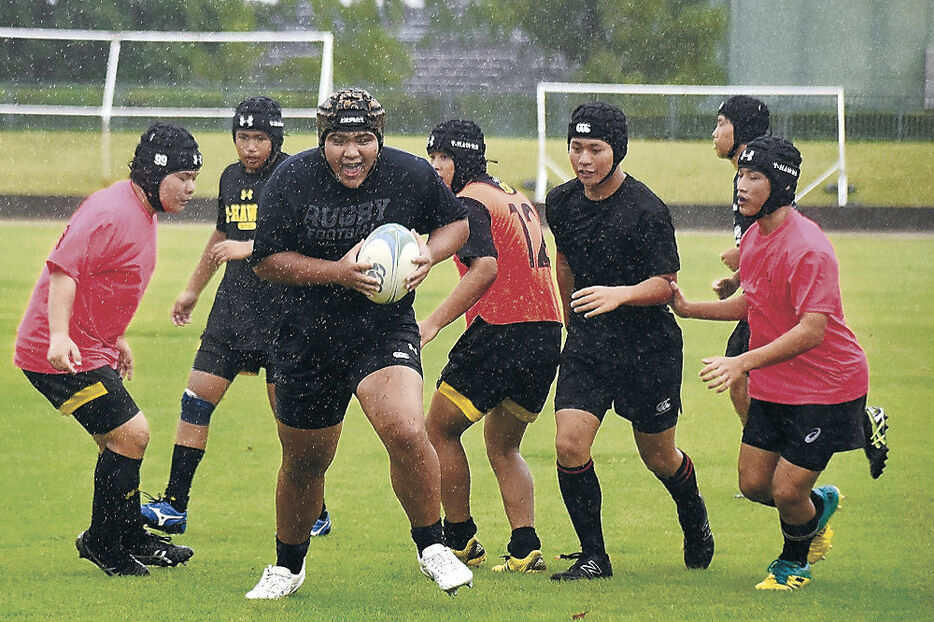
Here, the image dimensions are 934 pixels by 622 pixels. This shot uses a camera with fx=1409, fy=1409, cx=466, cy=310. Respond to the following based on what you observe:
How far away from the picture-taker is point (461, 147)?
622cm

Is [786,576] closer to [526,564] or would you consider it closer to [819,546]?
[819,546]

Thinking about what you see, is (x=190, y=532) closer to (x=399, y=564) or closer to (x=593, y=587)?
(x=399, y=564)

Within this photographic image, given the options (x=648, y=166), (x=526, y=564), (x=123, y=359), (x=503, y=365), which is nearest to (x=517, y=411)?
(x=503, y=365)

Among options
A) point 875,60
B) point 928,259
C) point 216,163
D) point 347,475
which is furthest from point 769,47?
point 347,475

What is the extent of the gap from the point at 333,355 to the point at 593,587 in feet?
4.63

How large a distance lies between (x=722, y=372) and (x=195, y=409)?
9.15 ft

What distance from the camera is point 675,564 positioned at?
6.08m

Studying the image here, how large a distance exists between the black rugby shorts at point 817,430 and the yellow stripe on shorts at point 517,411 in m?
1.08

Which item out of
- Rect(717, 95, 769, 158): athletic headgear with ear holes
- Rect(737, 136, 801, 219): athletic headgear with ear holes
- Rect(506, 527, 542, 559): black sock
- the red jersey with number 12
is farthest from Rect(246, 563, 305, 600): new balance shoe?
Rect(717, 95, 769, 158): athletic headgear with ear holes

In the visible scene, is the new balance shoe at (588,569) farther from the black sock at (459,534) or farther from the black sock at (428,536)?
the black sock at (428,536)

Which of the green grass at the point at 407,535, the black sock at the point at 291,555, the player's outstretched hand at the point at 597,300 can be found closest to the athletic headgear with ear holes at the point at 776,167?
the player's outstretched hand at the point at 597,300

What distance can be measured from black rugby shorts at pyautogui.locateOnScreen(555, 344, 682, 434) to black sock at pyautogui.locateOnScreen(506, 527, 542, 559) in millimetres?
587

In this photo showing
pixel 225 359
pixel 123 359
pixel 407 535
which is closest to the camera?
pixel 123 359

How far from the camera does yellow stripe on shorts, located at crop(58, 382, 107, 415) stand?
5.63 m
